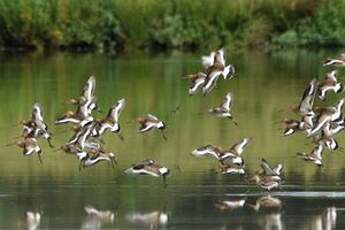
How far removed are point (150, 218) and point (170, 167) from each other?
9.11 feet

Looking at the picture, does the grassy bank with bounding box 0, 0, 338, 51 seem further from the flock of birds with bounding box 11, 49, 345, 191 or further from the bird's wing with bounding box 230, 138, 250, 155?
the bird's wing with bounding box 230, 138, 250, 155

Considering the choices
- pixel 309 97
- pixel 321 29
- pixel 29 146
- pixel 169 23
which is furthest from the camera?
pixel 169 23

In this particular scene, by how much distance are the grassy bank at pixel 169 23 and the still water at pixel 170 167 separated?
36.4ft

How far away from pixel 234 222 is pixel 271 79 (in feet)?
47.3

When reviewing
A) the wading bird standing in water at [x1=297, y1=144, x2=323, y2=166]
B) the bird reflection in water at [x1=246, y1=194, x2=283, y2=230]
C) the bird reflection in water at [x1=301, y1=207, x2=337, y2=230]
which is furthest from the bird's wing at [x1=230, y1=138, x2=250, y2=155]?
the bird reflection in water at [x1=301, y1=207, x2=337, y2=230]

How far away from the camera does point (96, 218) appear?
11.9 m

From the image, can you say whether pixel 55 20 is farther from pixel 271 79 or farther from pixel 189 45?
pixel 271 79

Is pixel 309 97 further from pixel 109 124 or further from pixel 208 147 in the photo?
pixel 109 124

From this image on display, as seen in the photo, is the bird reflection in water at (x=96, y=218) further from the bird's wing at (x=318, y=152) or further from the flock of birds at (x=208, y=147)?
the bird's wing at (x=318, y=152)

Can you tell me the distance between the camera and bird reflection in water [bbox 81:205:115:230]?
11586 millimetres

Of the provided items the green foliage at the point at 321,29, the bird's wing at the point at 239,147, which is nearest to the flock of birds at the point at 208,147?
the bird's wing at the point at 239,147

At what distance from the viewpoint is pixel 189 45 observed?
37906 millimetres

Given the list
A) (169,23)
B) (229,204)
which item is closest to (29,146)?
(229,204)

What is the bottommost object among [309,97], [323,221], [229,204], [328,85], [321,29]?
[323,221]
